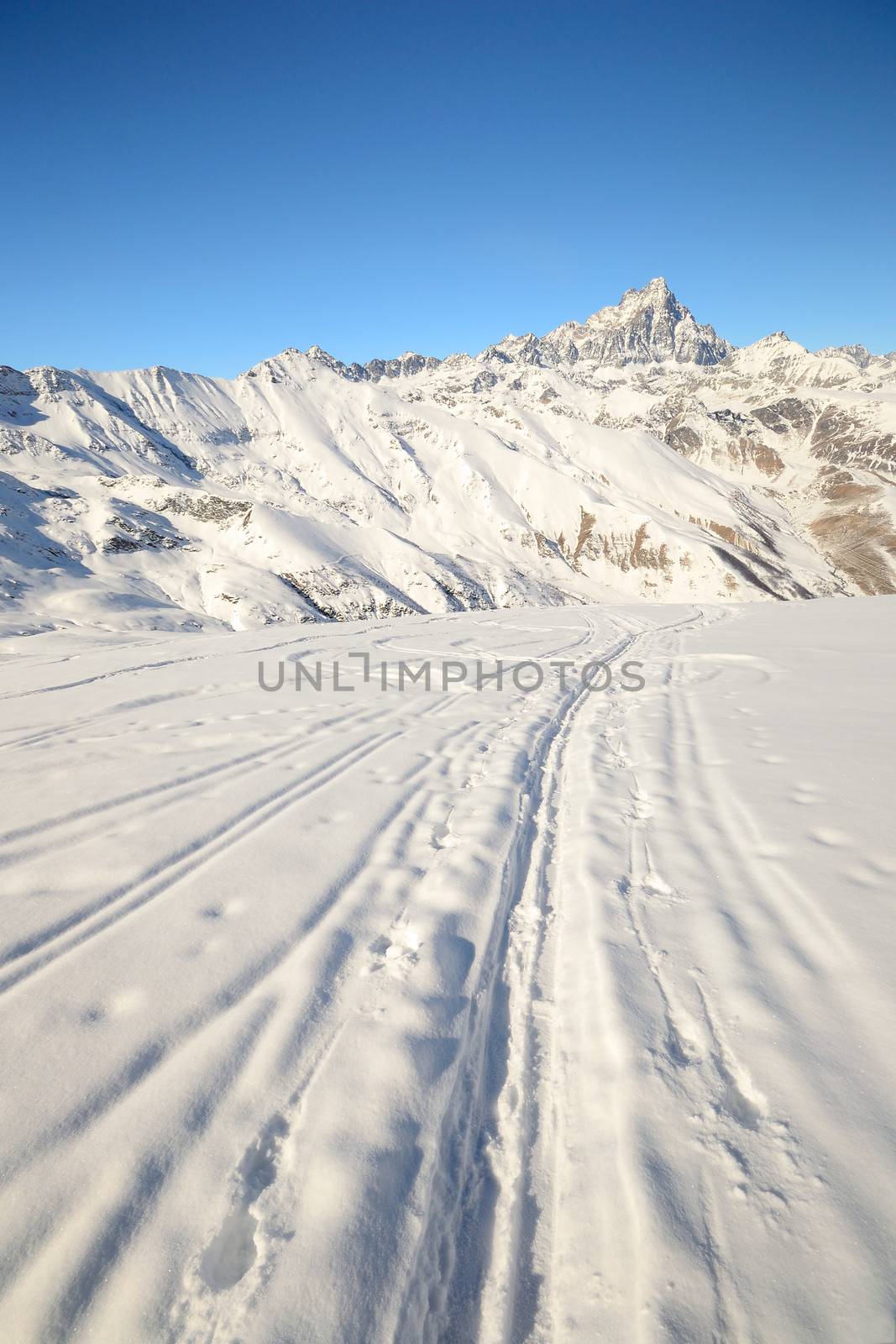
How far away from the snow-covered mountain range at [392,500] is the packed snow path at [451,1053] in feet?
97.3

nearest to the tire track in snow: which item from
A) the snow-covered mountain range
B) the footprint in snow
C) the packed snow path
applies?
the packed snow path

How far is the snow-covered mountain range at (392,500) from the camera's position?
4991 centimetres

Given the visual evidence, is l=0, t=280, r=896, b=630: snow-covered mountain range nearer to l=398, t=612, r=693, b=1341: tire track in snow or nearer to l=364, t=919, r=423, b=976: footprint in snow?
l=364, t=919, r=423, b=976: footprint in snow

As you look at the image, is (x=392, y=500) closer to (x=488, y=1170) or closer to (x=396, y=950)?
(x=396, y=950)

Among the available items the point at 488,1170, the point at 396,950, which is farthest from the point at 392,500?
the point at 488,1170

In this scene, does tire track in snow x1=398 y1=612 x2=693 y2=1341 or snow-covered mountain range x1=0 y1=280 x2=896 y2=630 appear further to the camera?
snow-covered mountain range x1=0 y1=280 x2=896 y2=630

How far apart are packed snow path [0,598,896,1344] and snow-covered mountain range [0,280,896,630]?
1168 inches

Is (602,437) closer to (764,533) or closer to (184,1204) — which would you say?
(764,533)

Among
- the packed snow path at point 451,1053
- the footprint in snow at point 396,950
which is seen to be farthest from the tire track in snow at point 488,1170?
the footprint in snow at point 396,950

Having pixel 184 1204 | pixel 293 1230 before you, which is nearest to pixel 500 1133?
pixel 293 1230

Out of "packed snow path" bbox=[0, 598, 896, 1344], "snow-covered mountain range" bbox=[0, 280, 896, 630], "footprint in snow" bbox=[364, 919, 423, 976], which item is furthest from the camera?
"snow-covered mountain range" bbox=[0, 280, 896, 630]

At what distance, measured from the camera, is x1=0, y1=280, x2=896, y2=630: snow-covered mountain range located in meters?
49.9

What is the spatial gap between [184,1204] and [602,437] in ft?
411

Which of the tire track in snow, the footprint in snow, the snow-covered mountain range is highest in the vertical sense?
the snow-covered mountain range
